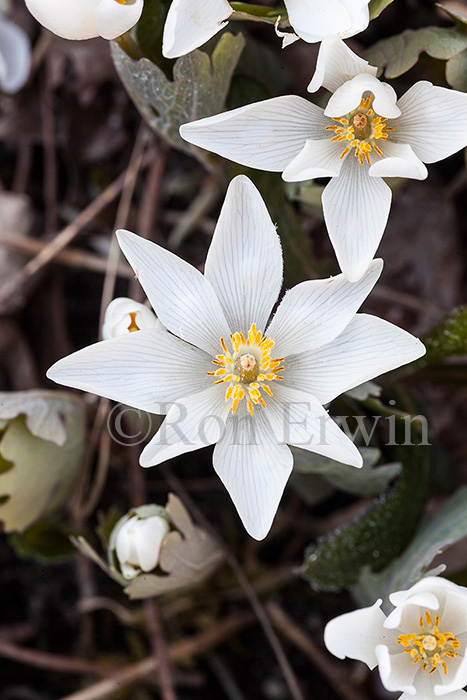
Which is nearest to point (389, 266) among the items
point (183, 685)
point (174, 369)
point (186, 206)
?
point (186, 206)

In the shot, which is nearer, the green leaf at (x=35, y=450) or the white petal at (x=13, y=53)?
the green leaf at (x=35, y=450)

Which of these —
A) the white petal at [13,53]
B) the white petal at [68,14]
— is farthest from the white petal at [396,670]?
the white petal at [13,53]

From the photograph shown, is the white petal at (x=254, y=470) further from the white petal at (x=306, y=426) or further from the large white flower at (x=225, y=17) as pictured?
the large white flower at (x=225, y=17)

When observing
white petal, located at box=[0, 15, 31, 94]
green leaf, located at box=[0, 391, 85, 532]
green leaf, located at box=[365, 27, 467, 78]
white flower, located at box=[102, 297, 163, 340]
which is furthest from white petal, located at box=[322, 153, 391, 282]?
white petal, located at box=[0, 15, 31, 94]

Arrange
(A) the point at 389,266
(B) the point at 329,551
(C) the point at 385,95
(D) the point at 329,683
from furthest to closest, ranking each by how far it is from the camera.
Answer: (A) the point at 389,266 → (D) the point at 329,683 → (B) the point at 329,551 → (C) the point at 385,95

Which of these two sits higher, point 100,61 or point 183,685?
point 100,61

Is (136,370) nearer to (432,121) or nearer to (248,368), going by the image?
(248,368)

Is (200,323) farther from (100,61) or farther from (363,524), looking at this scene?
(100,61)
